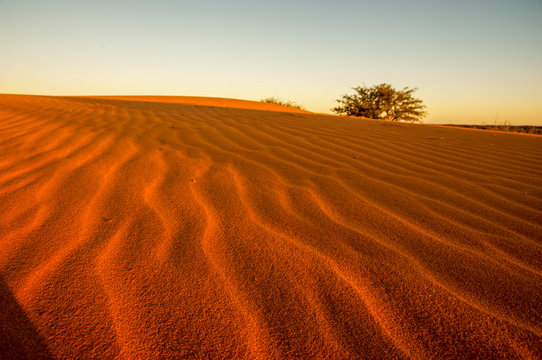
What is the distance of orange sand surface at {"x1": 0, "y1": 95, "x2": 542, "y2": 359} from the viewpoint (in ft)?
2.68

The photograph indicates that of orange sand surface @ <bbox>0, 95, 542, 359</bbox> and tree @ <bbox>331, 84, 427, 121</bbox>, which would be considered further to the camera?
tree @ <bbox>331, 84, 427, 121</bbox>

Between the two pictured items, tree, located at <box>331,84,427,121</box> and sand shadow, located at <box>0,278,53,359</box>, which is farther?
tree, located at <box>331,84,427,121</box>

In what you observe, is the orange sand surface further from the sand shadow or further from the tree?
the tree

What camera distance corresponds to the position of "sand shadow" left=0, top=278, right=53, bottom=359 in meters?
0.75

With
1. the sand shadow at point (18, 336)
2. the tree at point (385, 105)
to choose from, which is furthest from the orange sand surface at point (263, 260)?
the tree at point (385, 105)

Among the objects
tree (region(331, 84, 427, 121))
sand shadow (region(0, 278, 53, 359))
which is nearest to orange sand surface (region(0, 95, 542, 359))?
sand shadow (region(0, 278, 53, 359))

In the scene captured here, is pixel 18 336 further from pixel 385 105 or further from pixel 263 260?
pixel 385 105

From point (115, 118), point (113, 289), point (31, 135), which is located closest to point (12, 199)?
point (113, 289)

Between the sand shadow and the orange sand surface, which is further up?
the orange sand surface

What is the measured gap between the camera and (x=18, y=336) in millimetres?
792

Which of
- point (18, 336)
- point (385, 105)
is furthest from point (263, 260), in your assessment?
point (385, 105)

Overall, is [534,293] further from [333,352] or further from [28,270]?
[28,270]

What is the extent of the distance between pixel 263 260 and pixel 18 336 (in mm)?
770

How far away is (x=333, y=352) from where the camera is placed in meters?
0.78
